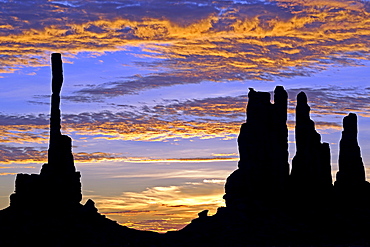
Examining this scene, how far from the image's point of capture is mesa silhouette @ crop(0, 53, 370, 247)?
128 metres

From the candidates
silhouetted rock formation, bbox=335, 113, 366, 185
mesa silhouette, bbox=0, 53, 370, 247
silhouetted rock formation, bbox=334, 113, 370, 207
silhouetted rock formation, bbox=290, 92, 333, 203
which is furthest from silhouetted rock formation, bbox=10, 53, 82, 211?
silhouetted rock formation, bbox=335, 113, 366, 185

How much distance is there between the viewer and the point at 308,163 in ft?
485

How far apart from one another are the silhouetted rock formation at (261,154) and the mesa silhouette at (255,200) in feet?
0.62

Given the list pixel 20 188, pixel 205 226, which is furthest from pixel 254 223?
pixel 20 188

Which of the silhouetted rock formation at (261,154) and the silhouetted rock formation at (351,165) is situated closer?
the silhouetted rock formation at (261,154)

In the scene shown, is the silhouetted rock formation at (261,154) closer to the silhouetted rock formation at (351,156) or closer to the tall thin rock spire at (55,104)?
the silhouetted rock formation at (351,156)

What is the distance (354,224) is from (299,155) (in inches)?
677

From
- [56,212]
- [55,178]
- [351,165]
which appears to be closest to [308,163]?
[351,165]

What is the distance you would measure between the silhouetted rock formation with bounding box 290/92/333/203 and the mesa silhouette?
0.19m

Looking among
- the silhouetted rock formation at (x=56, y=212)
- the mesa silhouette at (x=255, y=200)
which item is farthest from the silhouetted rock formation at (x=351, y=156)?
the silhouetted rock formation at (x=56, y=212)

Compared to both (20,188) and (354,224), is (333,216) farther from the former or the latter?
(20,188)

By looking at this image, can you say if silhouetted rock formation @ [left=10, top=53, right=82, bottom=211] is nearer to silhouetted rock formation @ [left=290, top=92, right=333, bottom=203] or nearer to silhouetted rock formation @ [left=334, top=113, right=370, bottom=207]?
silhouetted rock formation @ [left=290, top=92, right=333, bottom=203]

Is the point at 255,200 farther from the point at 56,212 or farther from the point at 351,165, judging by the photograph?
the point at 56,212

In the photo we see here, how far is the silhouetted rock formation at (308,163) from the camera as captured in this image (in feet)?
484
